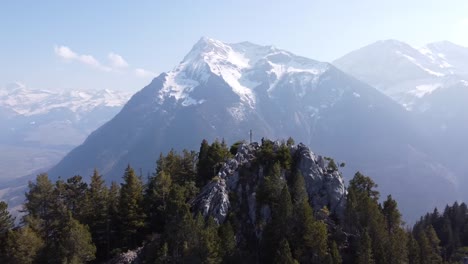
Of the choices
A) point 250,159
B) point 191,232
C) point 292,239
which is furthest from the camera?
point 250,159

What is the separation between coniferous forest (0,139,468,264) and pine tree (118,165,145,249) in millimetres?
235

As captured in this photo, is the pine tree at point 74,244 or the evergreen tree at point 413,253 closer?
the pine tree at point 74,244

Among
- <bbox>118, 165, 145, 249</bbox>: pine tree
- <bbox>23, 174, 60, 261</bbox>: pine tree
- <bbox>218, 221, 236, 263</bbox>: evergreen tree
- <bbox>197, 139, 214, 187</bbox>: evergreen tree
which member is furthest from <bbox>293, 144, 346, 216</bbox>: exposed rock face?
<bbox>23, 174, 60, 261</bbox>: pine tree

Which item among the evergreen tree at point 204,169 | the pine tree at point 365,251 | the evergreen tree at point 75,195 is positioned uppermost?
the evergreen tree at point 204,169

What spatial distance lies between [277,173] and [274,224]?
13.6m

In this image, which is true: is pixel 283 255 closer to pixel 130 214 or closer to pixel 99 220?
pixel 130 214

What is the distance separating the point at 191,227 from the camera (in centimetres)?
8462

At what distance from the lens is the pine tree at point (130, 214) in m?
94.4

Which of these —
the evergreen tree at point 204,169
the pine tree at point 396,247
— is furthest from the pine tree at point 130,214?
the pine tree at point 396,247

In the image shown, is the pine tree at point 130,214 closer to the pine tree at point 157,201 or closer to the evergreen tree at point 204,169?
the pine tree at point 157,201

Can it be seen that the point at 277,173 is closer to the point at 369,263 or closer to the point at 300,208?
the point at 300,208

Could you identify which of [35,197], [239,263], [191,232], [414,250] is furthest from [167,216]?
[414,250]

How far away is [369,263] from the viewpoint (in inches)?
3492

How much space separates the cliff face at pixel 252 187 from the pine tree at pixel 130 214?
1324cm
